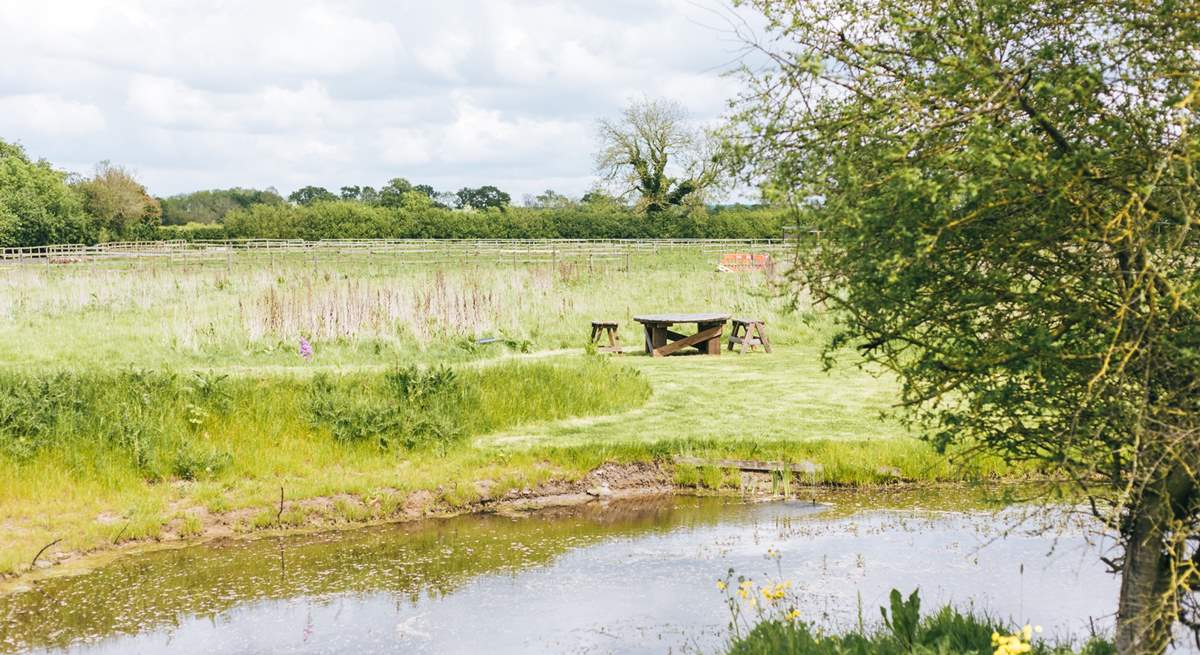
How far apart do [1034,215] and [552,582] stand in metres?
5.93

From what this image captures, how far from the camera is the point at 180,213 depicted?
11044 centimetres

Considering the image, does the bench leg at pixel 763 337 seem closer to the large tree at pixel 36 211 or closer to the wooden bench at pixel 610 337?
the wooden bench at pixel 610 337

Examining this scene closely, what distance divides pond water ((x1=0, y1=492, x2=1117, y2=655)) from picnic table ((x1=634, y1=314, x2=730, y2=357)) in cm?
975

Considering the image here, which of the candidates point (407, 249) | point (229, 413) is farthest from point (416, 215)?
point (229, 413)

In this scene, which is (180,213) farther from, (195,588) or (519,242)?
(195,588)

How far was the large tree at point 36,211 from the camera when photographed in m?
77.9

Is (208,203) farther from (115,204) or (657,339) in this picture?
(657,339)

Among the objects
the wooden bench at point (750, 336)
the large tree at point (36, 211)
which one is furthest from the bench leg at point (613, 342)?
the large tree at point (36, 211)

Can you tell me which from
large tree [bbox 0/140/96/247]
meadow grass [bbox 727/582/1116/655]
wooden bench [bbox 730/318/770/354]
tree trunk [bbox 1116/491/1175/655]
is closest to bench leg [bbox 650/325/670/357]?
wooden bench [bbox 730/318/770/354]

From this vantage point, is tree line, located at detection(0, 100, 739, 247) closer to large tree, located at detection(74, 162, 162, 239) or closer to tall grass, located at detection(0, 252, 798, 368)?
large tree, located at detection(74, 162, 162, 239)

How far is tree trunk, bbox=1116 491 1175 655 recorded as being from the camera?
19.9ft

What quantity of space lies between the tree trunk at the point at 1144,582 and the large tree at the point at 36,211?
81.8 meters

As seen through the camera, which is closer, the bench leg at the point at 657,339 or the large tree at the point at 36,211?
the bench leg at the point at 657,339

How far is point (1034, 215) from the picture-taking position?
18.4 feet
